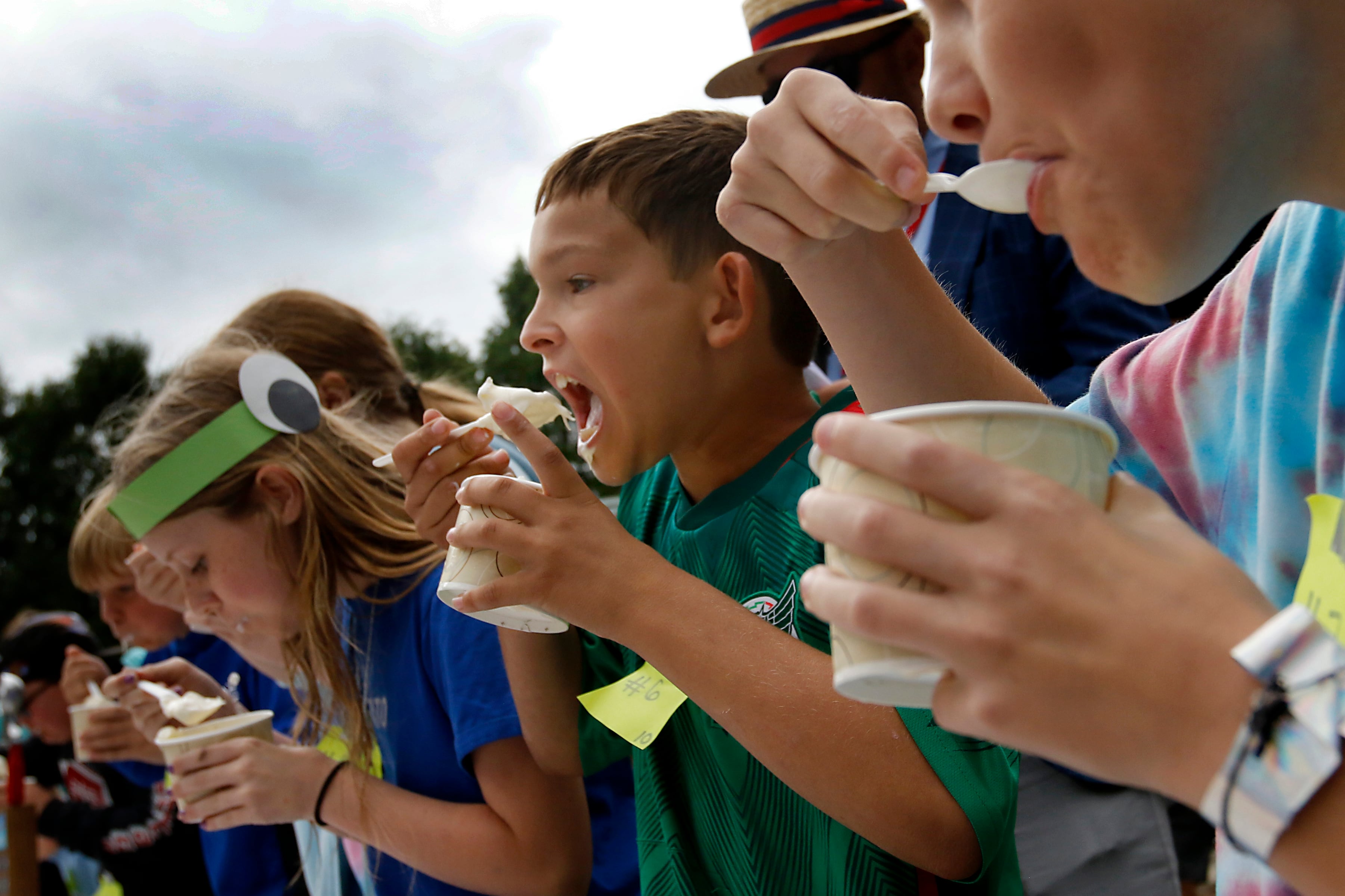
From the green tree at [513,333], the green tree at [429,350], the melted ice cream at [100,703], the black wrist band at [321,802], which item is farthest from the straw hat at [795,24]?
the green tree at [429,350]

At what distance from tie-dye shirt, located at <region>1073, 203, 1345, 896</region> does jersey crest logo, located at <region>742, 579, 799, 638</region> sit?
57cm

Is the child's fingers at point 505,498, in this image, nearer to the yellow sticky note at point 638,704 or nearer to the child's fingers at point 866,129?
the yellow sticky note at point 638,704

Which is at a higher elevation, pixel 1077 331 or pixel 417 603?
pixel 1077 331

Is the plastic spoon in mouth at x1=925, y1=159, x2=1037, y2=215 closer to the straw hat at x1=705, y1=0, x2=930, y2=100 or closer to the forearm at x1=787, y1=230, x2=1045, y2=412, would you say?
the forearm at x1=787, y1=230, x2=1045, y2=412

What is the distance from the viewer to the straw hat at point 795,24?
10.0ft

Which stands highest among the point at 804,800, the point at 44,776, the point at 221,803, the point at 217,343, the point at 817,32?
the point at 817,32

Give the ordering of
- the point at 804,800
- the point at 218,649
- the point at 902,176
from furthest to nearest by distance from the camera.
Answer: the point at 218,649, the point at 804,800, the point at 902,176

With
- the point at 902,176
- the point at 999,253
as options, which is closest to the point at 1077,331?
the point at 999,253

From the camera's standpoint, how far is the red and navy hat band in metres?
3.10

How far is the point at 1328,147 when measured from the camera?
83 cm

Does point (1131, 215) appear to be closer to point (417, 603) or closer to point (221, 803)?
point (417, 603)

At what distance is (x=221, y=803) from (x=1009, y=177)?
238cm

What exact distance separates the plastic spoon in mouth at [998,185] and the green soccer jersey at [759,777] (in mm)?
771

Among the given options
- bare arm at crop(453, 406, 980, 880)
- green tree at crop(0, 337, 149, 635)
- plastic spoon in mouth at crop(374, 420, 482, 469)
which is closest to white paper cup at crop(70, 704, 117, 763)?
plastic spoon in mouth at crop(374, 420, 482, 469)
